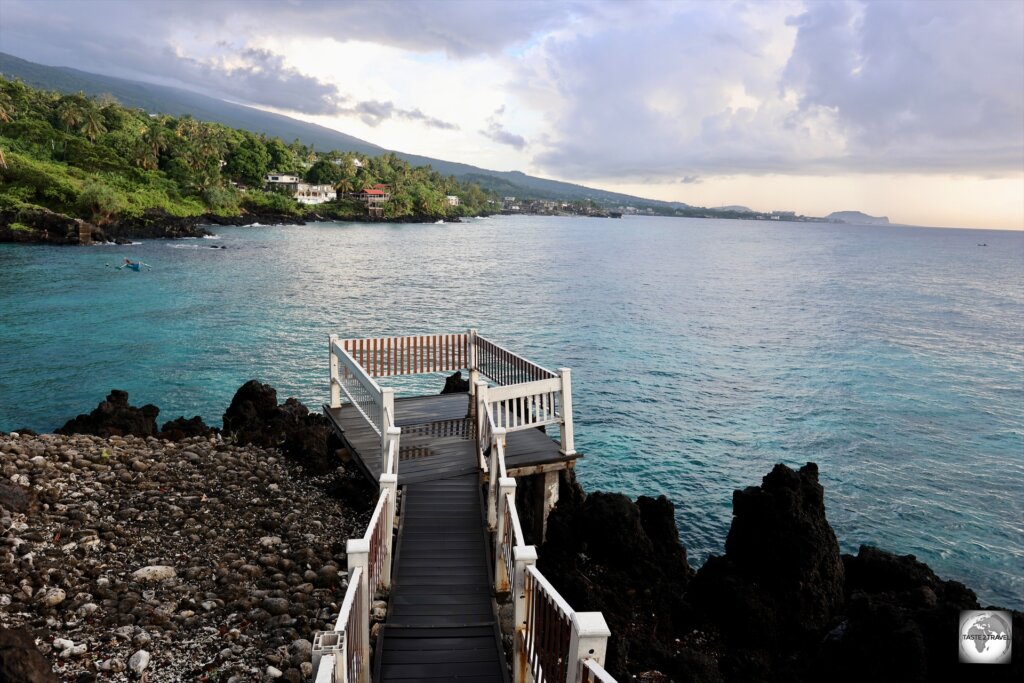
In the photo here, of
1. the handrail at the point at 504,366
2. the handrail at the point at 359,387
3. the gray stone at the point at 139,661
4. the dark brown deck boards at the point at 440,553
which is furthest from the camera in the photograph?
the handrail at the point at 504,366

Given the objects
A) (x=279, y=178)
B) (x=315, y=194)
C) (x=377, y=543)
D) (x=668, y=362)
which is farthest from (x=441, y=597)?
(x=315, y=194)

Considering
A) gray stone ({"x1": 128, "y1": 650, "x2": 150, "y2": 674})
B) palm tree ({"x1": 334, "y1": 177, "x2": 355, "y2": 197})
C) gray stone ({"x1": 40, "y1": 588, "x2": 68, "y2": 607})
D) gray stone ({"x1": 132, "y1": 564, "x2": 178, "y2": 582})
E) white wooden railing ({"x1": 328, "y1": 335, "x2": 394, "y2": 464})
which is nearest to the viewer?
gray stone ({"x1": 128, "y1": 650, "x2": 150, "y2": 674})

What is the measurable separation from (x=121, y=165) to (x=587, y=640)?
4299 inches

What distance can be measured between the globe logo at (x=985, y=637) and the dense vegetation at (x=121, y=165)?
83751 millimetres

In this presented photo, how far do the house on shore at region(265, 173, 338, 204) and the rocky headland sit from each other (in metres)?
139

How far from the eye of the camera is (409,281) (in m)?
58.4

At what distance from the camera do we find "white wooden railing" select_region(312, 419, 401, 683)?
404cm

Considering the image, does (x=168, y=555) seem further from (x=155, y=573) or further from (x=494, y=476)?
(x=494, y=476)

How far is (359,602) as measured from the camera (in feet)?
17.5

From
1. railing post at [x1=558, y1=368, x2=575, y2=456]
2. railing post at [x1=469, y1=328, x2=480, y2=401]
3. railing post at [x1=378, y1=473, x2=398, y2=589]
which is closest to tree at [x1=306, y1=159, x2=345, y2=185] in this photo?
railing post at [x1=469, y1=328, x2=480, y2=401]

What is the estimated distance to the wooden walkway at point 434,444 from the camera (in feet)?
35.8

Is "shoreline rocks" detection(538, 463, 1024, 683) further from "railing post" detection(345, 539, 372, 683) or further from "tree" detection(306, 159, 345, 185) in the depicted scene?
"tree" detection(306, 159, 345, 185)

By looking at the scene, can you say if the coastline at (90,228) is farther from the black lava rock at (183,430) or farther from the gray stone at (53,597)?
the gray stone at (53,597)

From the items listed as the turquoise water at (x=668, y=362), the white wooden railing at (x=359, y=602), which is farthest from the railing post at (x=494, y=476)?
the turquoise water at (x=668, y=362)
